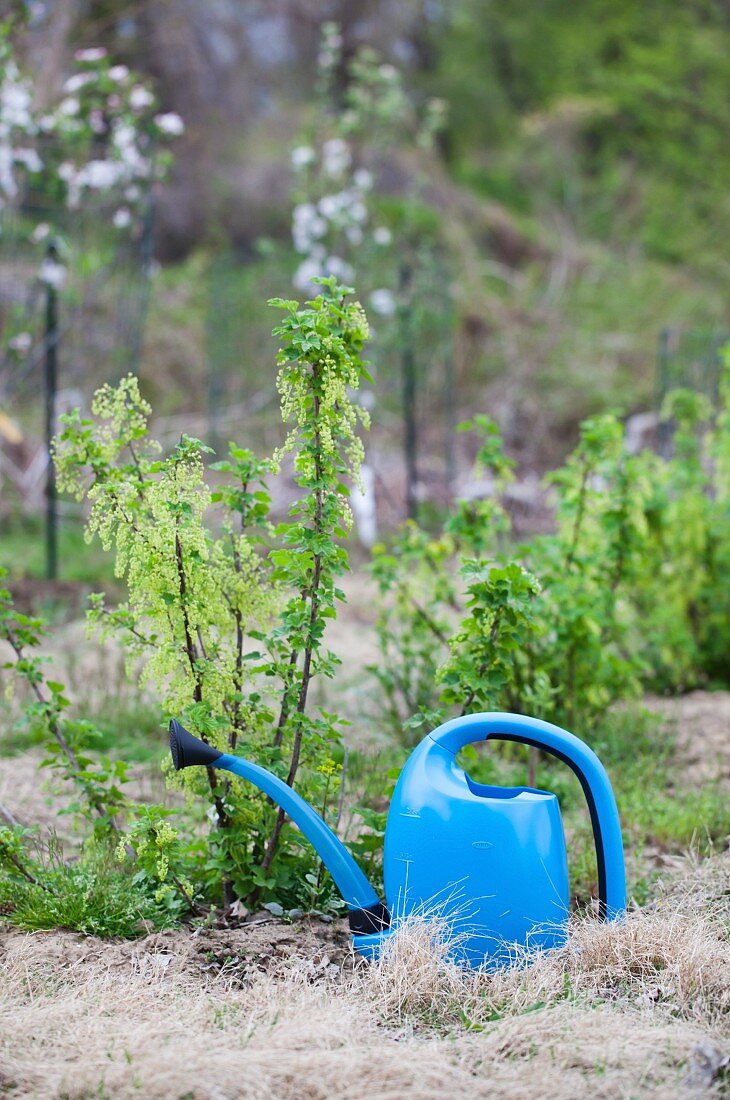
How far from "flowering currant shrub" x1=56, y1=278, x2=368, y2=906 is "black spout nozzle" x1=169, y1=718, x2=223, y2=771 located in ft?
0.35

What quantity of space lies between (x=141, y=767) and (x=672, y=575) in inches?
92.8

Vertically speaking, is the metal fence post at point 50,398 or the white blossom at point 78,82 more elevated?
the white blossom at point 78,82

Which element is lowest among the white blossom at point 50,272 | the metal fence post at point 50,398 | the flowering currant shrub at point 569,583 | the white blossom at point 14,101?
the flowering currant shrub at point 569,583

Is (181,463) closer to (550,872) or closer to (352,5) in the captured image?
(550,872)

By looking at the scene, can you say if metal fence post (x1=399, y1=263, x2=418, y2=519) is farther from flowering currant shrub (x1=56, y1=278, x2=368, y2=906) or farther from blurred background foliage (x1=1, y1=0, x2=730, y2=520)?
flowering currant shrub (x1=56, y1=278, x2=368, y2=906)

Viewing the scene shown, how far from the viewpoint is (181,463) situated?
8.18ft

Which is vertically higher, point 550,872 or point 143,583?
point 143,583

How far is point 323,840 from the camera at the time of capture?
243cm

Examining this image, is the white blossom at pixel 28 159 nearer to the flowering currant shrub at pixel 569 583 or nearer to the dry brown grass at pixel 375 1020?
the flowering currant shrub at pixel 569 583

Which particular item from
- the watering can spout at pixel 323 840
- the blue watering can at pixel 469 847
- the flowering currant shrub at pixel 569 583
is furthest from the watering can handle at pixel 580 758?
the flowering currant shrub at pixel 569 583

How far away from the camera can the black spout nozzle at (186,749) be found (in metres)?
2.32

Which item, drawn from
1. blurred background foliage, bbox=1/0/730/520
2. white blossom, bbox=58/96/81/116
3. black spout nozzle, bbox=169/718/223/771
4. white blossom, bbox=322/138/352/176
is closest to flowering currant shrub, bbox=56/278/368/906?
black spout nozzle, bbox=169/718/223/771

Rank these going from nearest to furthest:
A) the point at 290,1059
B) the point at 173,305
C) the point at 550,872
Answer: the point at 290,1059 < the point at 550,872 < the point at 173,305

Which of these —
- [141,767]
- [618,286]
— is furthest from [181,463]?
[618,286]
